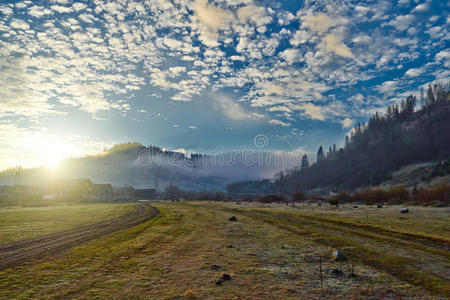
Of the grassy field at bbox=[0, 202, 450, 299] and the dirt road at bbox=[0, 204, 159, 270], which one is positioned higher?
the grassy field at bbox=[0, 202, 450, 299]

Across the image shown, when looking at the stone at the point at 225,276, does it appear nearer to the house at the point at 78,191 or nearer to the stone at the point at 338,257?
the stone at the point at 338,257

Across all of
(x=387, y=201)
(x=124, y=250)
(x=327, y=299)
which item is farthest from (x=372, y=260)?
(x=387, y=201)

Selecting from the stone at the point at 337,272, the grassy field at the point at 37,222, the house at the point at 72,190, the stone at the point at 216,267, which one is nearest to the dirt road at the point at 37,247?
the grassy field at the point at 37,222

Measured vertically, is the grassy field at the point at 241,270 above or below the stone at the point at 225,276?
below

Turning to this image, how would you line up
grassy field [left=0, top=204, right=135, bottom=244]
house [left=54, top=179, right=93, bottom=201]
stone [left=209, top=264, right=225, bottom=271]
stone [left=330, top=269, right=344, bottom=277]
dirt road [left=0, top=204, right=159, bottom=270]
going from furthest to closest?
1. house [left=54, top=179, right=93, bottom=201]
2. grassy field [left=0, top=204, right=135, bottom=244]
3. dirt road [left=0, top=204, right=159, bottom=270]
4. stone [left=209, top=264, right=225, bottom=271]
5. stone [left=330, top=269, right=344, bottom=277]

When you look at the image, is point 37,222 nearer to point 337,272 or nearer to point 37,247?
point 37,247

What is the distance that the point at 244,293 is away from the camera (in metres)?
10.1

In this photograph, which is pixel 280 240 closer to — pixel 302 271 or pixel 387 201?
pixel 302 271

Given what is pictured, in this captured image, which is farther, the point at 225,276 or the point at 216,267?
the point at 216,267

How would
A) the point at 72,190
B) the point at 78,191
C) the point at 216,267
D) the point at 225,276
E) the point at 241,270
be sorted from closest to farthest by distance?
the point at 225,276, the point at 241,270, the point at 216,267, the point at 72,190, the point at 78,191

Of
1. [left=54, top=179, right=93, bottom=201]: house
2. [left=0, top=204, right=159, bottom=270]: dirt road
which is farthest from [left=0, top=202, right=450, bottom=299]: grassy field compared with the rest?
[left=54, top=179, right=93, bottom=201]: house

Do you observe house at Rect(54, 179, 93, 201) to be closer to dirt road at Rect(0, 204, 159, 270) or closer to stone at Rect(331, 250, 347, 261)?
dirt road at Rect(0, 204, 159, 270)

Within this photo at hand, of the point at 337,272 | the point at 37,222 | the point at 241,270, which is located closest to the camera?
the point at 337,272

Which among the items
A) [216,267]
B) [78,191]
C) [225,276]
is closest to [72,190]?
[78,191]
